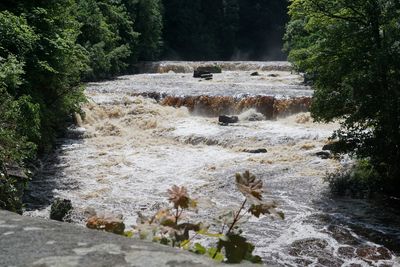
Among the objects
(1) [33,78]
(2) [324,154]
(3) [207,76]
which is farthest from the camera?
(3) [207,76]

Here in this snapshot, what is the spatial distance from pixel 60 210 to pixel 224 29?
5571 cm

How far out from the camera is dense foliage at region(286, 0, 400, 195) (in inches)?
371

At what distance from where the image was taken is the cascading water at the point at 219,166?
8398 millimetres

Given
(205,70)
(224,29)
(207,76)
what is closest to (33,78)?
(207,76)

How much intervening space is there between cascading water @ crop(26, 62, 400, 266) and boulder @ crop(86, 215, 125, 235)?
489cm

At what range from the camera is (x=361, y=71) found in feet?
33.0

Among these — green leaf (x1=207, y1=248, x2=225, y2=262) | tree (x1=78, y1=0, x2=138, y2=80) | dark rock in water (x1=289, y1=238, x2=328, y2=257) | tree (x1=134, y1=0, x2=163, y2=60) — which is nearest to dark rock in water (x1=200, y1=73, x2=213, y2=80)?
tree (x1=78, y1=0, x2=138, y2=80)

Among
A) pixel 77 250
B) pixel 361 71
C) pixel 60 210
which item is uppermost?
pixel 361 71

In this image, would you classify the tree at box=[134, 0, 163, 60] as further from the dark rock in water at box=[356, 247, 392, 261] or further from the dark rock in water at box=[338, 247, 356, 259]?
the dark rock in water at box=[356, 247, 392, 261]

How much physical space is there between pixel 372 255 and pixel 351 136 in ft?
10.9

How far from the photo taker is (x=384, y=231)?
8781 millimetres

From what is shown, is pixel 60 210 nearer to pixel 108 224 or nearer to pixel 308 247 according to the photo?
pixel 308 247

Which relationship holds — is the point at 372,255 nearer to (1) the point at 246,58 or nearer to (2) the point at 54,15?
(2) the point at 54,15

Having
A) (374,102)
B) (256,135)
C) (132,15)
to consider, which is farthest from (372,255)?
(132,15)
